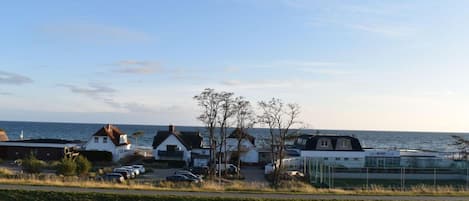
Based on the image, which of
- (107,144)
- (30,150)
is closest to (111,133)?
(107,144)

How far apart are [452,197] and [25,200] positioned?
2067cm

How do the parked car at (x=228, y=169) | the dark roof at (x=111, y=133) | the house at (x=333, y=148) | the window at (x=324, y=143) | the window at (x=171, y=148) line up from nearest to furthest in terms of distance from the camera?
the parked car at (x=228, y=169)
the house at (x=333, y=148)
the window at (x=324, y=143)
the window at (x=171, y=148)
the dark roof at (x=111, y=133)

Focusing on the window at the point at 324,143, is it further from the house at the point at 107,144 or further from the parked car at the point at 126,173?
the parked car at the point at 126,173

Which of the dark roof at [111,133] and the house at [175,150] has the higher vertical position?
the dark roof at [111,133]

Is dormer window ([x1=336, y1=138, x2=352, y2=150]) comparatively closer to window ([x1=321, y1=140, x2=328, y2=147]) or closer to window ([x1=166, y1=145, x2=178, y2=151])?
window ([x1=321, y1=140, x2=328, y2=147])

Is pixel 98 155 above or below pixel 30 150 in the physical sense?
below

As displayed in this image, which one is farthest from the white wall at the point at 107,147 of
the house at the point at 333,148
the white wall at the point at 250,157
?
the house at the point at 333,148

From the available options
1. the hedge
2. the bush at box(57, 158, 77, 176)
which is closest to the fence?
the bush at box(57, 158, 77, 176)

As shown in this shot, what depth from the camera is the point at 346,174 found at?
193ft

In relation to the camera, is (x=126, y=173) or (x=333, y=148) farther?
(x=333, y=148)

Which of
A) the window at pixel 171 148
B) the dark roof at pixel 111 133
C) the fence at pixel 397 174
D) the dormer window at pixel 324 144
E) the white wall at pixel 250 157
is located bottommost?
the fence at pixel 397 174

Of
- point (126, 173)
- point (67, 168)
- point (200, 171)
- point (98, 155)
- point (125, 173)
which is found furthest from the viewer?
point (98, 155)

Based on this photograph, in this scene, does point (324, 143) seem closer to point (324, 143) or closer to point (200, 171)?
point (324, 143)

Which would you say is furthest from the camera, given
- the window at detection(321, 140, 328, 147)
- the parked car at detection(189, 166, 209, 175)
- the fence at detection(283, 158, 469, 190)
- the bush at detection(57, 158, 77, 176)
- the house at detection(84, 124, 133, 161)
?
the house at detection(84, 124, 133, 161)
